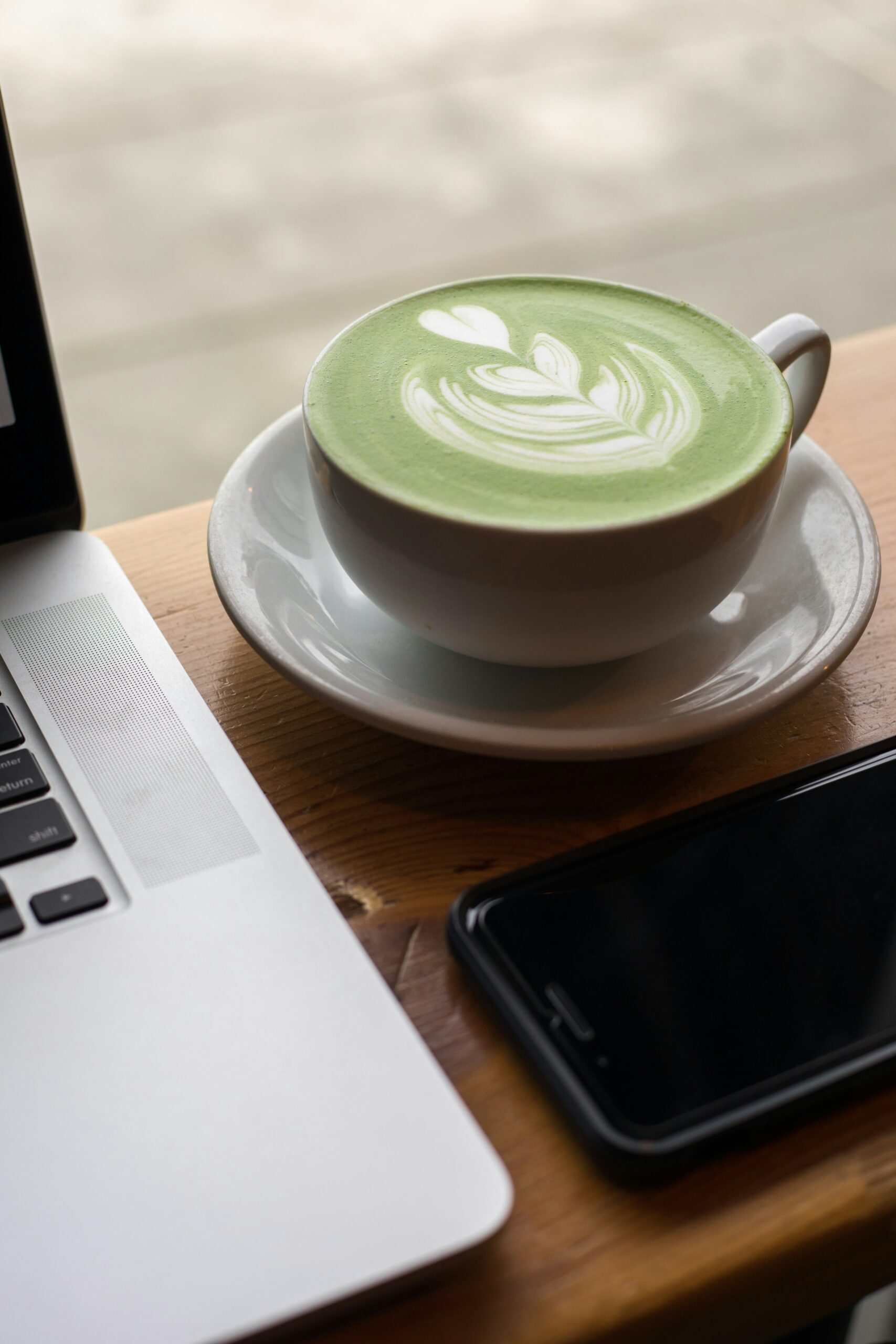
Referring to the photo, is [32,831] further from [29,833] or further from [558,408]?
[558,408]

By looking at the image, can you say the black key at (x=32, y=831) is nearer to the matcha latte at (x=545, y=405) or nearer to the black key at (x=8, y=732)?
the black key at (x=8, y=732)

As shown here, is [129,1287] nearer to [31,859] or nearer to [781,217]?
[31,859]

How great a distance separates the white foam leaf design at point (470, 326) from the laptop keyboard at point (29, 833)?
0.21 m

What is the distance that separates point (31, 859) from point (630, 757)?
19 centimetres

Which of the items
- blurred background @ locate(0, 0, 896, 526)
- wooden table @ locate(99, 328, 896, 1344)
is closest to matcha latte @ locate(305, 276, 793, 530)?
wooden table @ locate(99, 328, 896, 1344)

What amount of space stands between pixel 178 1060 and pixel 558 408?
240 millimetres

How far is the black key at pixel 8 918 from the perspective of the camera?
346 millimetres

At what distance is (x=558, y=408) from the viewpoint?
42 centimetres

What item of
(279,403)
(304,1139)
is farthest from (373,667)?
(279,403)

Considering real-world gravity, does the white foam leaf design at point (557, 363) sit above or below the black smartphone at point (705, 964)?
above

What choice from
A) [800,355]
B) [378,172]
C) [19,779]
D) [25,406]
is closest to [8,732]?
[19,779]

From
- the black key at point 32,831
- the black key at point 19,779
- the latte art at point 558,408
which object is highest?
the latte art at point 558,408

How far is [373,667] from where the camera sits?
44 cm

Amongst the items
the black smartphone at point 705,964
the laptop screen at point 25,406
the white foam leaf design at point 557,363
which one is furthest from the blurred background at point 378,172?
the black smartphone at point 705,964
